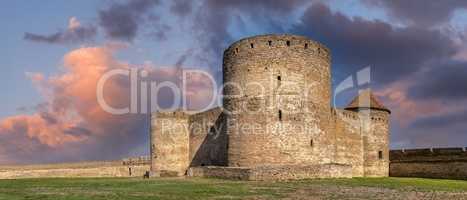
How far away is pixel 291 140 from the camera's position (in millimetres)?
26281

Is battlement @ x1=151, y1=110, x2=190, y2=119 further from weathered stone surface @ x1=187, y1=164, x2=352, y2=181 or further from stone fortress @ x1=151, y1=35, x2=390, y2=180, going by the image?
weathered stone surface @ x1=187, y1=164, x2=352, y2=181

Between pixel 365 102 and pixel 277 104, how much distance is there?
9.83 meters

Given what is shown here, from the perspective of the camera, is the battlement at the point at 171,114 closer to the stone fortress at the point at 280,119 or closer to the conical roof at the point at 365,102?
the stone fortress at the point at 280,119

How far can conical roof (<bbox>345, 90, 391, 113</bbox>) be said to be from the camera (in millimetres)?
33969

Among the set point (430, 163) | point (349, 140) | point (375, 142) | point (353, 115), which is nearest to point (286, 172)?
point (349, 140)

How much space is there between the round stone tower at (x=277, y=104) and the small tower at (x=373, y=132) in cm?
648

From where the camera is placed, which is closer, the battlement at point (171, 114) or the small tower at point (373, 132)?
the small tower at point (373, 132)

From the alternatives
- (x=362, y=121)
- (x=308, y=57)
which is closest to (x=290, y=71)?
(x=308, y=57)

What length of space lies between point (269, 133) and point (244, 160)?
183 cm

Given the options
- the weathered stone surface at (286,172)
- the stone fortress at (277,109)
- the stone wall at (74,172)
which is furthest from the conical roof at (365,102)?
the stone wall at (74,172)

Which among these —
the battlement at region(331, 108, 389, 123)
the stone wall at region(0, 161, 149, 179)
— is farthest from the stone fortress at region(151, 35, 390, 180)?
the stone wall at region(0, 161, 149, 179)

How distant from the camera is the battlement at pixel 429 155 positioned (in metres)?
32.4

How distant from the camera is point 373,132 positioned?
33312 mm

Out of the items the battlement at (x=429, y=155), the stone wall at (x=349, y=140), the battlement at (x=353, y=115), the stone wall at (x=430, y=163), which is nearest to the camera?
the stone wall at (x=349, y=140)
